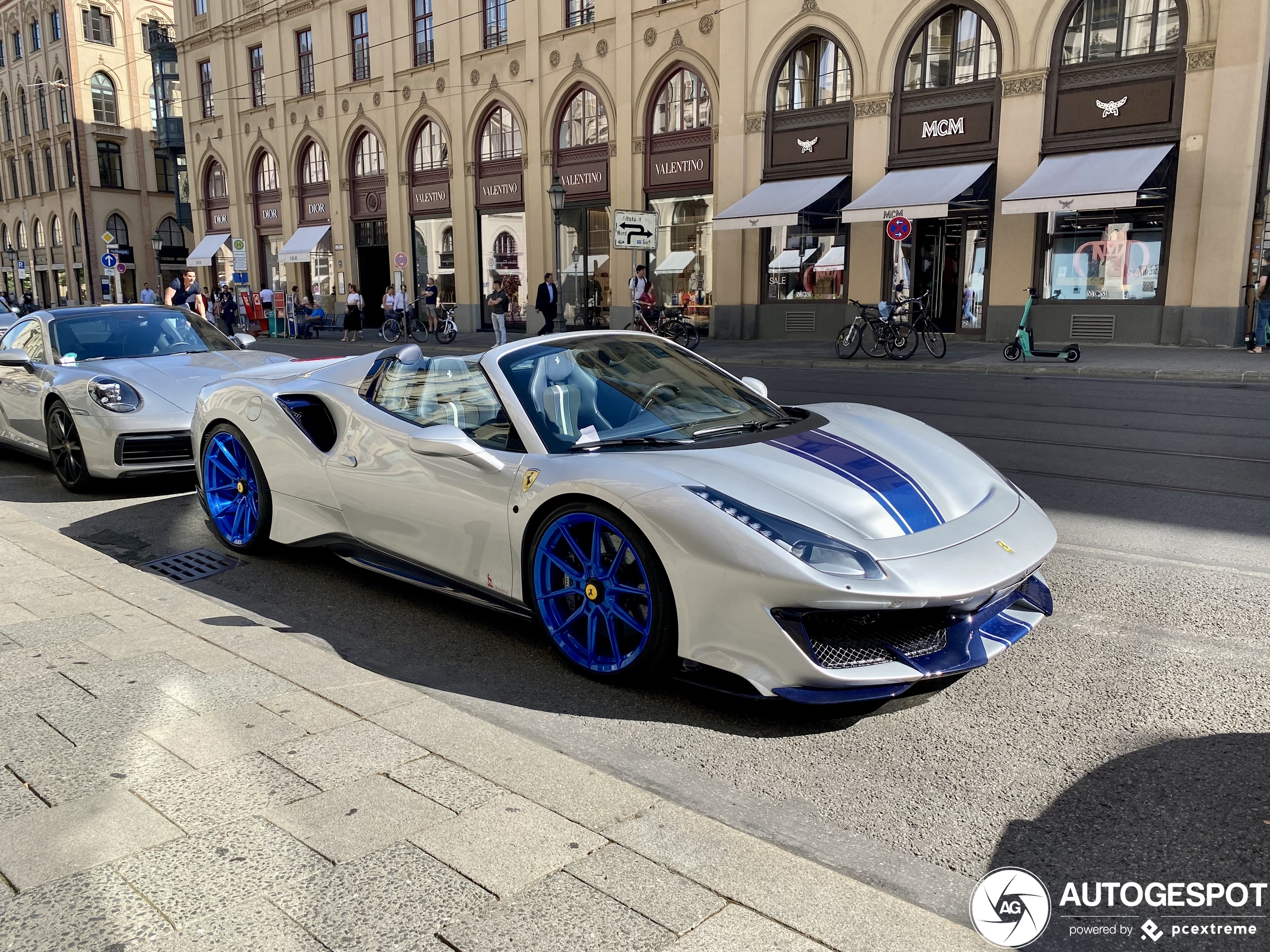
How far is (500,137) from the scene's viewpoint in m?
31.1

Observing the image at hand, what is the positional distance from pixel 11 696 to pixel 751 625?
2.61m

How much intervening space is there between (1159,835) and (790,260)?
23141 mm

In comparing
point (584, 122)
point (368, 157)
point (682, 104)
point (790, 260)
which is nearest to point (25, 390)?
point (790, 260)

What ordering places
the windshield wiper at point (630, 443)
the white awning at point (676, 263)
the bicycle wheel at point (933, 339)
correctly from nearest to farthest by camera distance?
the windshield wiper at point (630, 443)
the bicycle wheel at point (933, 339)
the white awning at point (676, 263)

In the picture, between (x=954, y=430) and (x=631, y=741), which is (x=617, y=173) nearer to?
(x=954, y=430)

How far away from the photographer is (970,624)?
326 centimetres

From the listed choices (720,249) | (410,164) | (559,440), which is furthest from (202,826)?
(410,164)

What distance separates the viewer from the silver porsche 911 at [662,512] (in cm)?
313

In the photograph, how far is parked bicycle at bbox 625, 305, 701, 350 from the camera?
23.3 meters

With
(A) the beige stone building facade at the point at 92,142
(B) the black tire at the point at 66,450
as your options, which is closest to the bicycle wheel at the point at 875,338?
(B) the black tire at the point at 66,450

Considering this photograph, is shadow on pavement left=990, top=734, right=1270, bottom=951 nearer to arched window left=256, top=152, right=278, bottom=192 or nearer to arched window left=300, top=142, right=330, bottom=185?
arched window left=300, top=142, right=330, bottom=185

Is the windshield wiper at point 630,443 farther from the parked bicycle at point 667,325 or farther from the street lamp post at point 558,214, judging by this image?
the parked bicycle at point 667,325

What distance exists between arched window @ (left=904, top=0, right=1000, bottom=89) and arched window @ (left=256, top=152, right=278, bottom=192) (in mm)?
28017

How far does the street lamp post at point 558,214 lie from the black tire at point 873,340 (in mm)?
6108
